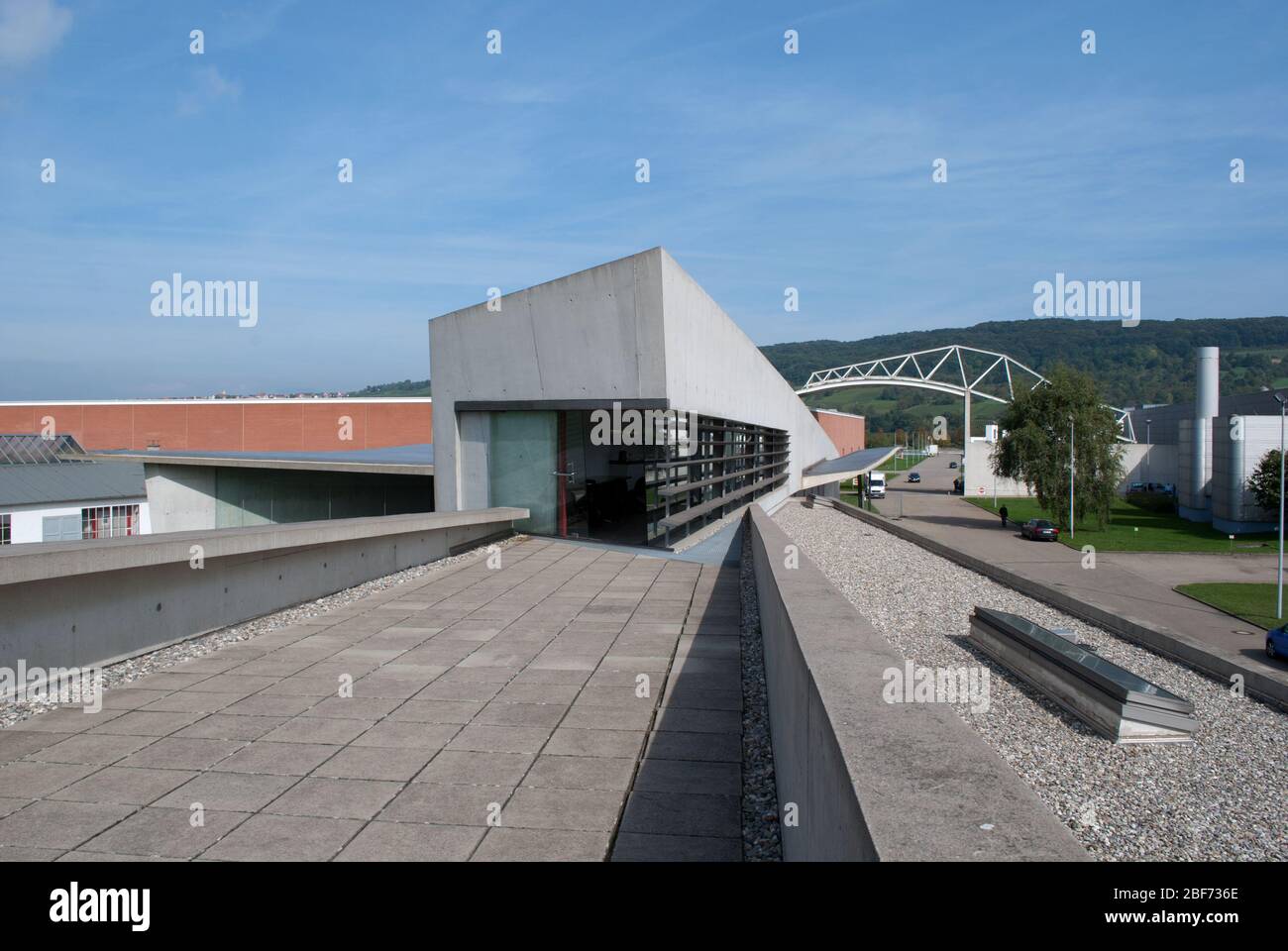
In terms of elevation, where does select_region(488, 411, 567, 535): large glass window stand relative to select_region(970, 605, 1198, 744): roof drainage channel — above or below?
above

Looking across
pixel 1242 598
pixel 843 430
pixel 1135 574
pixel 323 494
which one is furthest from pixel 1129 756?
pixel 843 430

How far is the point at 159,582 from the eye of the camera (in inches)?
313

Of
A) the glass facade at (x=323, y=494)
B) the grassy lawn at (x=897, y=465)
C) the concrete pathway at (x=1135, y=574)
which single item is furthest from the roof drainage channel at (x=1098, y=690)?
the grassy lawn at (x=897, y=465)

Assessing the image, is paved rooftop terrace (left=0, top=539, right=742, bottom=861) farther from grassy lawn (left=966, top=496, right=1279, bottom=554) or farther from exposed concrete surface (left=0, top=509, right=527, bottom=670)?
grassy lawn (left=966, top=496, right=1279, bottom=554)

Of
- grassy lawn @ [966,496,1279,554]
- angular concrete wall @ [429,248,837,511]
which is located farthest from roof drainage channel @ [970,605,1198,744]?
grassy lawn @ [966,496,1279,554]

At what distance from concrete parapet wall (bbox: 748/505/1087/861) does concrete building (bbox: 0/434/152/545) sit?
83.3ft

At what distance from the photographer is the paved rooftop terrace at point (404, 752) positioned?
4258mm

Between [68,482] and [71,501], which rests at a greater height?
[68,482]

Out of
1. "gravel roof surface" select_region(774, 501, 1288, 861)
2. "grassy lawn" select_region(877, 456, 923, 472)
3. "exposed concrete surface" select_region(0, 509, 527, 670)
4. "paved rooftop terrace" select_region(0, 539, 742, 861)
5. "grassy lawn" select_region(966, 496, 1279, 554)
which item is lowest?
"grassy lawn" select_region(966, 496, 1279, 554)

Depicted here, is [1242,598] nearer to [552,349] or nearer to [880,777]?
[552,349]

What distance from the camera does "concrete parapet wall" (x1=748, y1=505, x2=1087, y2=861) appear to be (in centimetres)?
212

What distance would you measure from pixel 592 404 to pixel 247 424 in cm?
4481

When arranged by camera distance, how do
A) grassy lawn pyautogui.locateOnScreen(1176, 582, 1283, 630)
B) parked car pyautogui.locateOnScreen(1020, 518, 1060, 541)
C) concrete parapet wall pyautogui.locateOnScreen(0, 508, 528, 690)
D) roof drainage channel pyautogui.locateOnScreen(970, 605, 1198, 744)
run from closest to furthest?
concrete parapet wall pyautogui.locateOnScreen(0, 508, 528, 690) < roof drainage channel pyautogui.locateOnScreen(970, 605, 1198, 744) < grassy lawn pyautogui.locateOnScreen(1176, 582, 1283, 630) < parked car pyautogui.locateOnScreen(1020, 518, 1060, 541)

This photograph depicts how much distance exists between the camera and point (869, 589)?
16.3 m
